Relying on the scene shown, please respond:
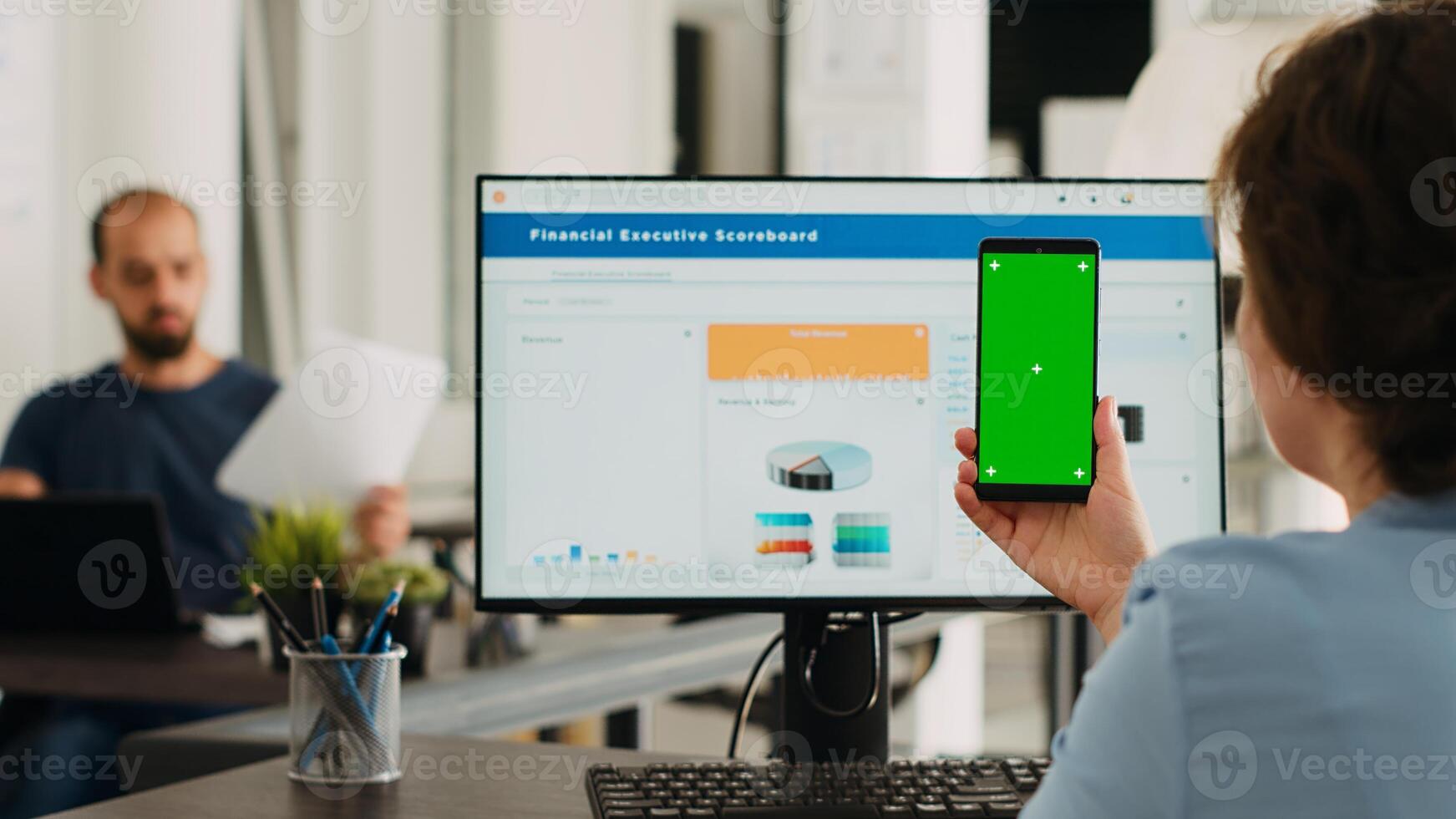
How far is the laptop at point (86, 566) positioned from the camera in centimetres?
170

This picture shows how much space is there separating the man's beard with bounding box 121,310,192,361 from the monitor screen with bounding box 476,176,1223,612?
191cm

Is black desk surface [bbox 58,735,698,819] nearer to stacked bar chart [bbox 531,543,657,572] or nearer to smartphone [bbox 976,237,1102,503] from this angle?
stacked bar chart [bbox 531,543,657,572]

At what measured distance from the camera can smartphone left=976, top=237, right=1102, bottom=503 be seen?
89cm

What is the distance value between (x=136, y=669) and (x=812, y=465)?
924mm

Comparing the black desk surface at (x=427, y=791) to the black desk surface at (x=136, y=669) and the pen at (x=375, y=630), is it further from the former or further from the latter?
the black desk surface at (x=136, y=669)

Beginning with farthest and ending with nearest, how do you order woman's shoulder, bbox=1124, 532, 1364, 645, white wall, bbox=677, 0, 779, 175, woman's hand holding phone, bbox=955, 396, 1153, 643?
white wall, bbox=677, 0, 779, 175 → woman's hand holding phone, bbox=955, 396, 1153, 643 → woman's shoulder, bbox=1124, 532, 1364, 645

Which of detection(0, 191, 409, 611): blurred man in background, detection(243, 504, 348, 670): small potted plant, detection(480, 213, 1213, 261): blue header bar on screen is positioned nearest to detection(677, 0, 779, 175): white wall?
detection(0, 191, 409, 611): blurred man in background

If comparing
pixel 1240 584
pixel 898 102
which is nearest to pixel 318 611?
pixel 1240 584

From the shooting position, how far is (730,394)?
41.3 inches

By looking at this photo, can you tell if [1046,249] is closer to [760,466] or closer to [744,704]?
[760,466]

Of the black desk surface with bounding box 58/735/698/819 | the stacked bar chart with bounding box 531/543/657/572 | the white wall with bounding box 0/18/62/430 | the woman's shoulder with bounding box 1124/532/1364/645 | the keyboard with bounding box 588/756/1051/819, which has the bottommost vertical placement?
the black desk surface with bounding box 58/735/698/819

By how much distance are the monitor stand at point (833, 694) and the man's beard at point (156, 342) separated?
2029 mm

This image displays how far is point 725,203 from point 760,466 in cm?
19

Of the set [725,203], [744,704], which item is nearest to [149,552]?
[744,704]
